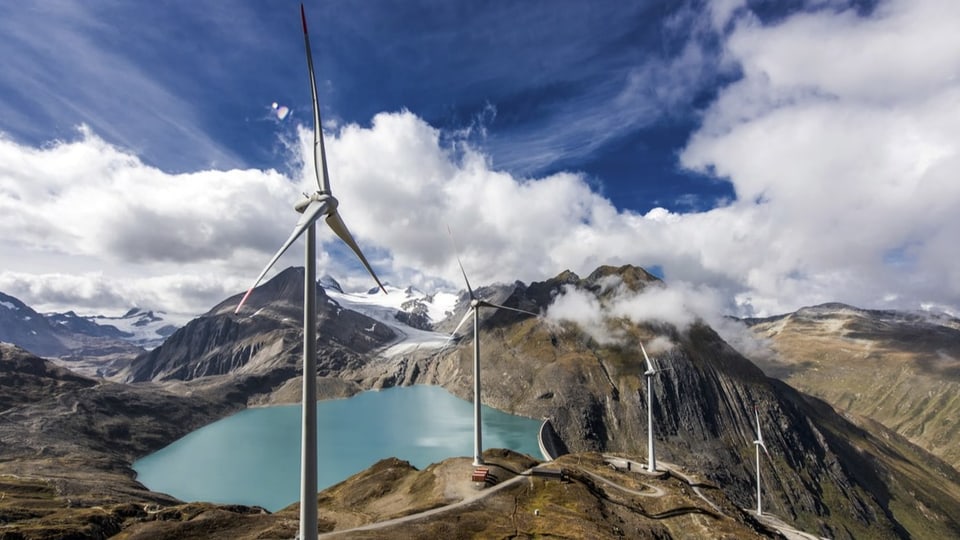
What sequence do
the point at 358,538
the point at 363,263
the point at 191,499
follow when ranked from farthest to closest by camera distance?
the point at 191,499 < the point at 358,538 < the point at 363,263

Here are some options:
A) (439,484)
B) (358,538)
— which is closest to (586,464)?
(439,484)

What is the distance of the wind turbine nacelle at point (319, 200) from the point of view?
152ft

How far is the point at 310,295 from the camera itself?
4109cm

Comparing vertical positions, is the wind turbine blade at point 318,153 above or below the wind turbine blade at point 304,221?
above

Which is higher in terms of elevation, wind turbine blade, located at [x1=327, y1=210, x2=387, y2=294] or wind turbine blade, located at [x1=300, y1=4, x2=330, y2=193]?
wind turbine blade, located at [x1=300, y1=4, x2=330, y2=193]

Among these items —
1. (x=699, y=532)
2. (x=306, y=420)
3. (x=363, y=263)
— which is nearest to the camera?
(x=306, y=420)

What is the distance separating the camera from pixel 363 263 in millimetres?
55250

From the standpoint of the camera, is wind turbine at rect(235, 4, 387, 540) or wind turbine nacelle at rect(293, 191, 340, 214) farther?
wind turbine nacelle at rect(293, 191, 340, 214)

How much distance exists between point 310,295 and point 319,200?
32.9 feet

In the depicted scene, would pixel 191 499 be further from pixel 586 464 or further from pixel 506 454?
pixel 586 464

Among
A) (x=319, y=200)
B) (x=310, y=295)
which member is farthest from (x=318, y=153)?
(x=310, y=295)

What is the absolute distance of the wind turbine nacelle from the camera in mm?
46312

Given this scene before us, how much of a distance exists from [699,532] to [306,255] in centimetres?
8840

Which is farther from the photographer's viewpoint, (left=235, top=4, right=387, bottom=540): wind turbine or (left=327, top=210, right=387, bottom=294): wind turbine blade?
(left=327, top=210, right=387, bottom=294): wind turbine blade
